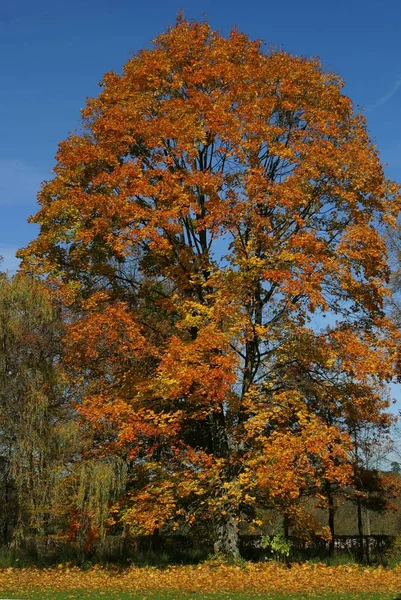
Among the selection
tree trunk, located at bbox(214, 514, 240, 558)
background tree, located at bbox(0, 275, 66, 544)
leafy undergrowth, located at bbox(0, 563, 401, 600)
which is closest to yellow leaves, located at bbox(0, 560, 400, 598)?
leafy undergrowth, located at bbox(0, 563, 401, 600)

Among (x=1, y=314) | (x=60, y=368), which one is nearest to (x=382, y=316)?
(x=60, y=368)

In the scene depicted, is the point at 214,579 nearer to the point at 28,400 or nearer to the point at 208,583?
the point at 208,583

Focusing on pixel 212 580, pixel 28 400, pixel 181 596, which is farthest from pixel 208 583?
pixel 28 400

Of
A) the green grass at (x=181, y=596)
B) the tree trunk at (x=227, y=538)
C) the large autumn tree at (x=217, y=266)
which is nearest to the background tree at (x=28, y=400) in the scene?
the large autumn tree at (x=217, y=266)

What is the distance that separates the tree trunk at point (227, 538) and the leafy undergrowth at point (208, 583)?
2.37 ft

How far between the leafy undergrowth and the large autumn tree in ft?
4.59

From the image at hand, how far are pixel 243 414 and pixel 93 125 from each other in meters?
10.0

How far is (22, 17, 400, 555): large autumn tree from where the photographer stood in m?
15.9

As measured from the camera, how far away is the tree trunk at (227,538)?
17.1 m

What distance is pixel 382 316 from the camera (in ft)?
58.3

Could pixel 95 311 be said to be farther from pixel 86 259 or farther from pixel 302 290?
pixel 302 290

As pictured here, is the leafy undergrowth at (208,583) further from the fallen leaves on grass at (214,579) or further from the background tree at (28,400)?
the background tree at (28,400)

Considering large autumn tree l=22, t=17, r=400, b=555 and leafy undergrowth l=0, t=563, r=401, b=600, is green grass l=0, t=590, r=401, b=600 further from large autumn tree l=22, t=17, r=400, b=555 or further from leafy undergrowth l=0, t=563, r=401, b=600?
large autumn tree l=22, t=17, r=400, b=555

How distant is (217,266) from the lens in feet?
57.4
